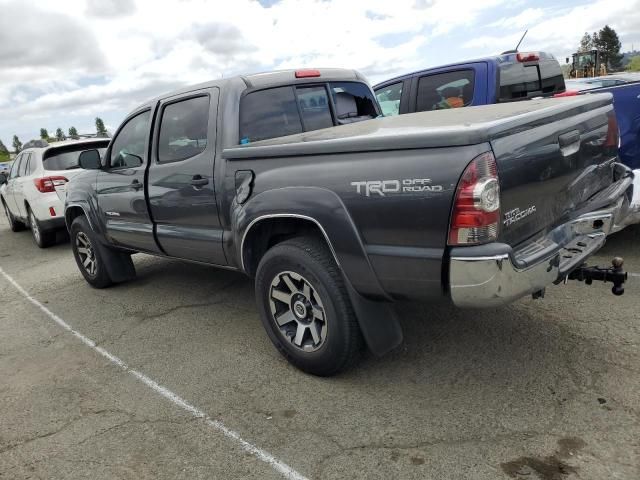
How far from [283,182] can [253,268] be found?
817mm

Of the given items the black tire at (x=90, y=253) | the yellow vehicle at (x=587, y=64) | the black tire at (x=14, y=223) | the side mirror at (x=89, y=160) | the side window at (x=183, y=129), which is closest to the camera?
the side window at (x=183, y=129)

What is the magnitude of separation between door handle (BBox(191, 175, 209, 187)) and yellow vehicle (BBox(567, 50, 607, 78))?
24.2 metres

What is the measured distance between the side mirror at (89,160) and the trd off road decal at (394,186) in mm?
3304

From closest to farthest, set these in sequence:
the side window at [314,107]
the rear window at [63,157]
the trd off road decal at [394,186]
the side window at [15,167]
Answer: the trd off road decal at [394,186], the side window at [314,107], the rear window at [63,157], the side window at [15,167]

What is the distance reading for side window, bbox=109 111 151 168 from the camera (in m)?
4.55

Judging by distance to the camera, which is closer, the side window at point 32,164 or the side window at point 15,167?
the side window at point 32,164

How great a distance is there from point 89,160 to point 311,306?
304cm

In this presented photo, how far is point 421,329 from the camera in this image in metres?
3.84

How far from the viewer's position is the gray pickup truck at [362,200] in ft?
7.90

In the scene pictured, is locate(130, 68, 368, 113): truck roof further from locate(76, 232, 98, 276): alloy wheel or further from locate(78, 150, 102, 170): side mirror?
locate(76, 232, 98, 276): alloy wheel

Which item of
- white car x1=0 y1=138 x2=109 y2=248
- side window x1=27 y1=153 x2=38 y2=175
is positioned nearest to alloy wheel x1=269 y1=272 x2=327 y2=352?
white car x1=0 y1=138 x2=109 y2=248

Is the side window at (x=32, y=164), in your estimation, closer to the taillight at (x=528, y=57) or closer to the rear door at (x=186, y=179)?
the rear door at (x=186, y=179)

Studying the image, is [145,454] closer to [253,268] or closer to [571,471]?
[253,268]

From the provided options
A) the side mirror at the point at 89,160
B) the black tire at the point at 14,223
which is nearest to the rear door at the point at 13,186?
the black tire at the point at 14,223
